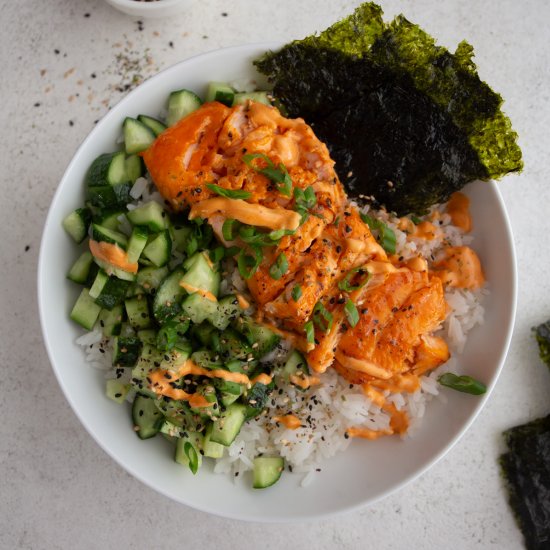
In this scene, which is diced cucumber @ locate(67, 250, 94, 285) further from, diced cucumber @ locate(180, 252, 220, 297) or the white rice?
diced cucumber @ locate(180, 252, 220, 297)

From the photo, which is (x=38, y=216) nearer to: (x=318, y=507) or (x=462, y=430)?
(x=318, y=507)

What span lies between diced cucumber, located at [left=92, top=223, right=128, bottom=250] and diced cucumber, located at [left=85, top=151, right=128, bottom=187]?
237mm

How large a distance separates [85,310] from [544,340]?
290cm

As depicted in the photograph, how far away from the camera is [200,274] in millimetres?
3213

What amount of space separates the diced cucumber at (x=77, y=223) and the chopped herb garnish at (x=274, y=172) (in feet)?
3.10

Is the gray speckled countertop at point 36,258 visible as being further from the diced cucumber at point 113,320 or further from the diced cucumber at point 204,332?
the diced cucumber at point 204,332

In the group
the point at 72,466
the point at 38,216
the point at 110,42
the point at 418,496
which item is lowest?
the point at 72,466

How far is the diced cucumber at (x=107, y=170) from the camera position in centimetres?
332

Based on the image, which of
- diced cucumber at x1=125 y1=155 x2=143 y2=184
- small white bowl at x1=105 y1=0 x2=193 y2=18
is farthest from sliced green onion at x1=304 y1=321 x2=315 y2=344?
small white bowl at x1=105 y1=0 x2=193 y2=18

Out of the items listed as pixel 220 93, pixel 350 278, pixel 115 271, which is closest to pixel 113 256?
pixel 115 271

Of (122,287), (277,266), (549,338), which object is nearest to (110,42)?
(122,287)

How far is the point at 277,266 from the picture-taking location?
315 centimetres

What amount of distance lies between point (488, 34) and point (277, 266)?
2415 millimetres

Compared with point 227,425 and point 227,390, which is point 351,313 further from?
point 227,425
